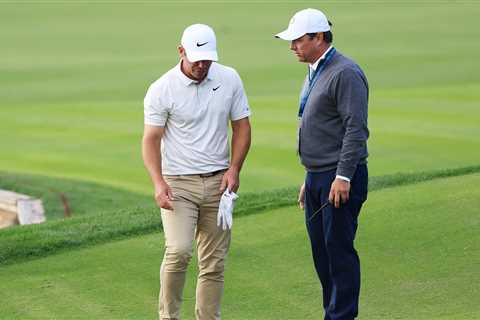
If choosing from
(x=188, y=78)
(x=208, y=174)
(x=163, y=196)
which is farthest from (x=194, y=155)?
(x=188, y=78)

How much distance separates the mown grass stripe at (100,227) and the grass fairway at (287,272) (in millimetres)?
181

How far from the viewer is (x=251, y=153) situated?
14359 millimetres

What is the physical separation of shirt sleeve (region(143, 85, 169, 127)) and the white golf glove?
1.64 ft

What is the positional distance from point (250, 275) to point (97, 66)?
17.8 m

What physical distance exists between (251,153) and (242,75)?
310 inches

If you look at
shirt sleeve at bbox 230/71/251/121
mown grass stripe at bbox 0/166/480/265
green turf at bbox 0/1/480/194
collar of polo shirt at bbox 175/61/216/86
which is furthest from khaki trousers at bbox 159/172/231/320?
green turf at bbox 0/1/480/194

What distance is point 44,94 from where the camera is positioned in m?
21.0

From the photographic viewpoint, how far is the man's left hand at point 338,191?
217 inches

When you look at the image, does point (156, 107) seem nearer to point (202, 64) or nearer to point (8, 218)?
point (202, 64)

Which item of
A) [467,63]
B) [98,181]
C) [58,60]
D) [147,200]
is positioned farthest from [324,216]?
[58,60]

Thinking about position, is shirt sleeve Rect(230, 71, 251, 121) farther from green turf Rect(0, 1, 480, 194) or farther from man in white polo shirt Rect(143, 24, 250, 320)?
green turf Rect(0, 1, 480, 194)

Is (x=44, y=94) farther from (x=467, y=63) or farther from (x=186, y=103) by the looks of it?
(x=186, y=103)

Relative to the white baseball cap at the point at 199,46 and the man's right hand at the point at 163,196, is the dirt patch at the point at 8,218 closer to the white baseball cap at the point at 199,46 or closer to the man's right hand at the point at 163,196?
the man's right hand at the point at 163,196

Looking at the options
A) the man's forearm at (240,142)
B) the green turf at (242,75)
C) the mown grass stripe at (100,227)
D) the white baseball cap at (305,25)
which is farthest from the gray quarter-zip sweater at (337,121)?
the green turf at (242,75)
